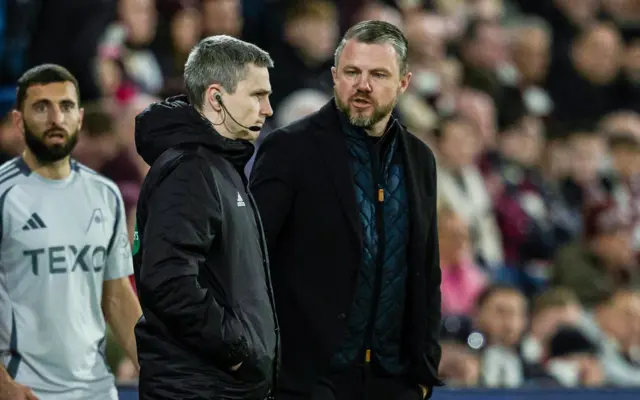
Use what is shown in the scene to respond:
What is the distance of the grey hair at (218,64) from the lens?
3811 mm

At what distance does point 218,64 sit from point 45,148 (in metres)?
1.06

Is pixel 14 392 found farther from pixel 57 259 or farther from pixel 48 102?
pixel 48 102

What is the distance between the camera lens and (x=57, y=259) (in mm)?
4555

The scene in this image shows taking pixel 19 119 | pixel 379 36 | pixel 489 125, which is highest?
pixel 379 36

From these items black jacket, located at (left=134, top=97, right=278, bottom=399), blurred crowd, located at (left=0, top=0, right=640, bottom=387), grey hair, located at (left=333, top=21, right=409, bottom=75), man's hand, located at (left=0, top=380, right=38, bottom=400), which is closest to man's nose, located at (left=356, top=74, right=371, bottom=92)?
grey hair, located at (left=333, top=21, right=409, bottom=75)

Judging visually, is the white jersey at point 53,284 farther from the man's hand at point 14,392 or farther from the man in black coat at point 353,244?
the man in black coat at point 353,244

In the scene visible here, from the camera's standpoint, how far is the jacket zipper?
14.2 ft

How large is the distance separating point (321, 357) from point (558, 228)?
5.36 metres

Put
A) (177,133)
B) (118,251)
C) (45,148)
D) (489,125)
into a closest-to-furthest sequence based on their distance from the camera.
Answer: (177,133)
(45,148)
(118,251)
(489,125)

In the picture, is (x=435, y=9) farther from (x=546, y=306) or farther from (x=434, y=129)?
(x=546, y=306)

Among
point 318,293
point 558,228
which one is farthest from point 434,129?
point 318,293

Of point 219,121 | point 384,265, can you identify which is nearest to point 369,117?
point 384,265

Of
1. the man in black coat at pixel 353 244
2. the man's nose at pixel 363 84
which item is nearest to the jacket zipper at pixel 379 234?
the man in black coat at pixel 353 244

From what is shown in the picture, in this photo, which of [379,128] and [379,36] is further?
[379,128]
